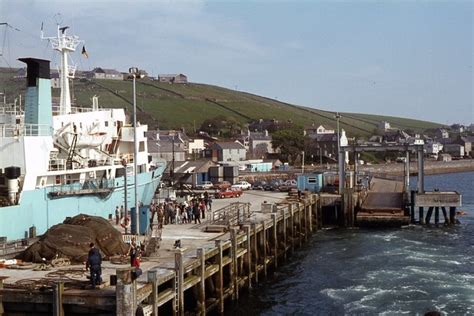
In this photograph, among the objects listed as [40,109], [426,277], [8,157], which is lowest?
[426,277]

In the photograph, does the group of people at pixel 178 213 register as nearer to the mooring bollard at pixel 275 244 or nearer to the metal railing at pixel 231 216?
the metal railing at pixel 231 216

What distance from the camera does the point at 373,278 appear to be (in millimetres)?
30719

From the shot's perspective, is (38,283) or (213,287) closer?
(38,283)

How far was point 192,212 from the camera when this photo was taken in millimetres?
35688

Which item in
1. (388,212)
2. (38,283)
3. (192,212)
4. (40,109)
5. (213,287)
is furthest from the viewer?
(388,212)

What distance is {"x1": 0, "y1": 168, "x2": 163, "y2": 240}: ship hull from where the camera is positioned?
27188mm

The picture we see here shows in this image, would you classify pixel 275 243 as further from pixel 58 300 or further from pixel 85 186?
pixel 58 300

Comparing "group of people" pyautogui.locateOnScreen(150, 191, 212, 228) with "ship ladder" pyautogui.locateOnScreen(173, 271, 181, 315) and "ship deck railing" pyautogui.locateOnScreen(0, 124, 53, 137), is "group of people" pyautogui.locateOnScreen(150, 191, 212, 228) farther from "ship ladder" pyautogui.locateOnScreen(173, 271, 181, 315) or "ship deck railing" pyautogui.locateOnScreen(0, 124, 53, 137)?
"ship ladder" pyautogui.locateOnScreen(173, 271, 181, 315)

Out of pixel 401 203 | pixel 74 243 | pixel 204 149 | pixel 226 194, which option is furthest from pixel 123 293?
pixel 204 149

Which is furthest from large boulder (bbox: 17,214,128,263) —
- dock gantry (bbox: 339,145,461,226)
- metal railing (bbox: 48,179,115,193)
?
dock gantry (bbox: 339,145,461,226)

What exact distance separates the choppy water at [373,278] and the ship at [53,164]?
802cm

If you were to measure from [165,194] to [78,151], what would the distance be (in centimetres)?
1400

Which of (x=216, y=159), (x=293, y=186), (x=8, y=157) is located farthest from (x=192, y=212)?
(x=216, y=159)

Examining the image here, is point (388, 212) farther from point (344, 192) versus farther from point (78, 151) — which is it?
point (78, 151)
